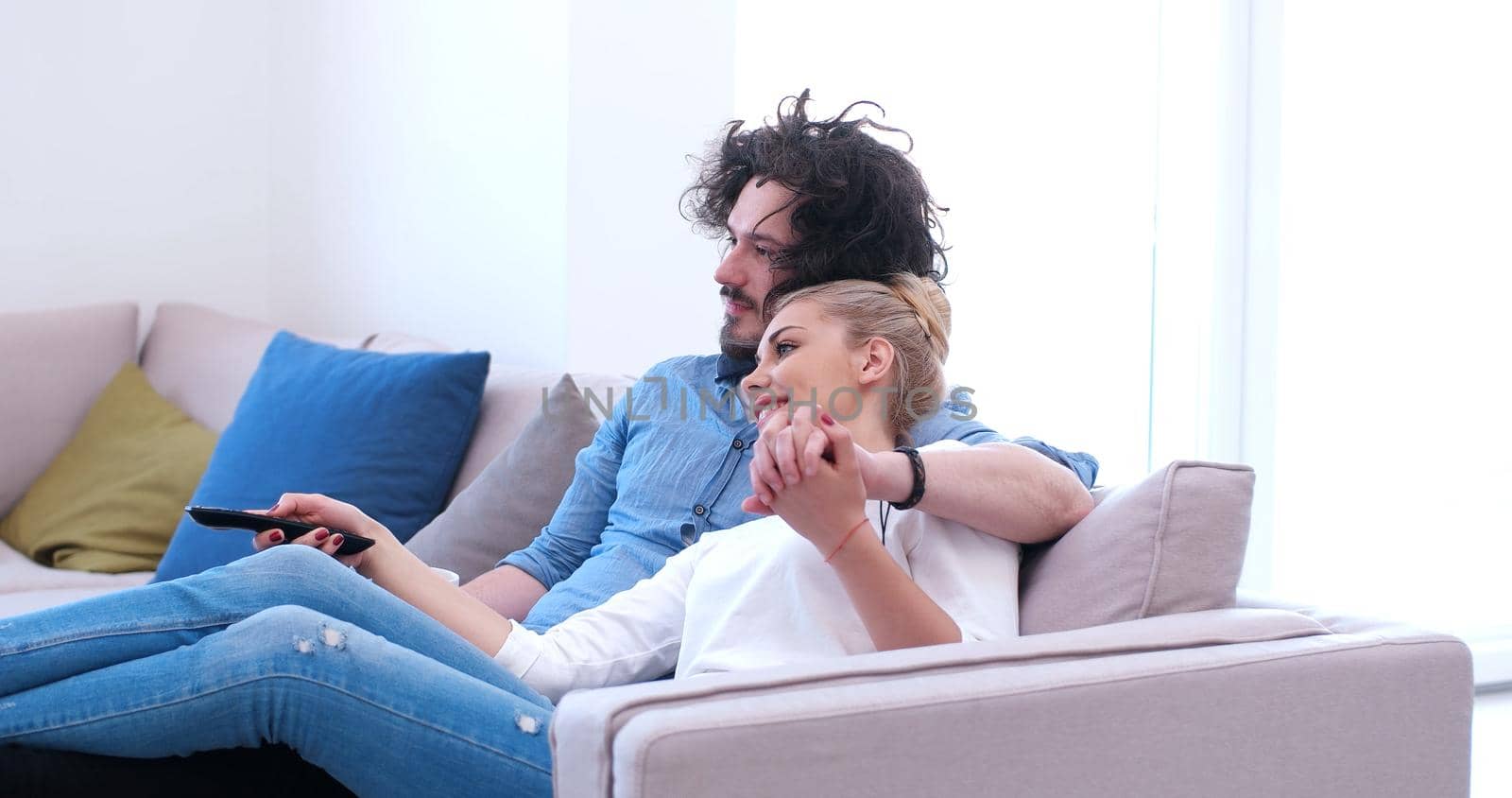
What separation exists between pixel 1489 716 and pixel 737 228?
2236mm

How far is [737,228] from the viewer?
181cm

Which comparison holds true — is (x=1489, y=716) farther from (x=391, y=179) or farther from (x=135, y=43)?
(x=135, y=43)

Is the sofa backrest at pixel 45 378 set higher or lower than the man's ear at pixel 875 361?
lower

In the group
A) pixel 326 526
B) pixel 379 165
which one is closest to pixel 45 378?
pixel 379 165

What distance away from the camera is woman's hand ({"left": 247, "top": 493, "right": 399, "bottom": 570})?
1539 mm

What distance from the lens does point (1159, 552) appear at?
1.28 m

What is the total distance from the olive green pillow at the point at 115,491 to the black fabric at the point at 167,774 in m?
1.56

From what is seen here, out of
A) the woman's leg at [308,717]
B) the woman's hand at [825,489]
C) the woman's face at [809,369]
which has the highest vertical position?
the woman's face at [809,369]

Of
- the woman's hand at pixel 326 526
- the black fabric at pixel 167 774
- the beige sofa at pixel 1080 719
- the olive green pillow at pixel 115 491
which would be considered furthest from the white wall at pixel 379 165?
the beige sofa at pixel 1080 719

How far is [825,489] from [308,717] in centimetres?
50

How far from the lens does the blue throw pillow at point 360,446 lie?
7.60 feet

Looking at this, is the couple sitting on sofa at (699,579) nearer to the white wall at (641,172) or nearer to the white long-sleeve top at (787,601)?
the white long-sleeve top at (787,601)

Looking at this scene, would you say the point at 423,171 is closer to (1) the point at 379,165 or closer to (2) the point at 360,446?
(1) the point at 379,165

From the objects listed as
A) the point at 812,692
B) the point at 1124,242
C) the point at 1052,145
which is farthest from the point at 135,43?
the point at 812,692
